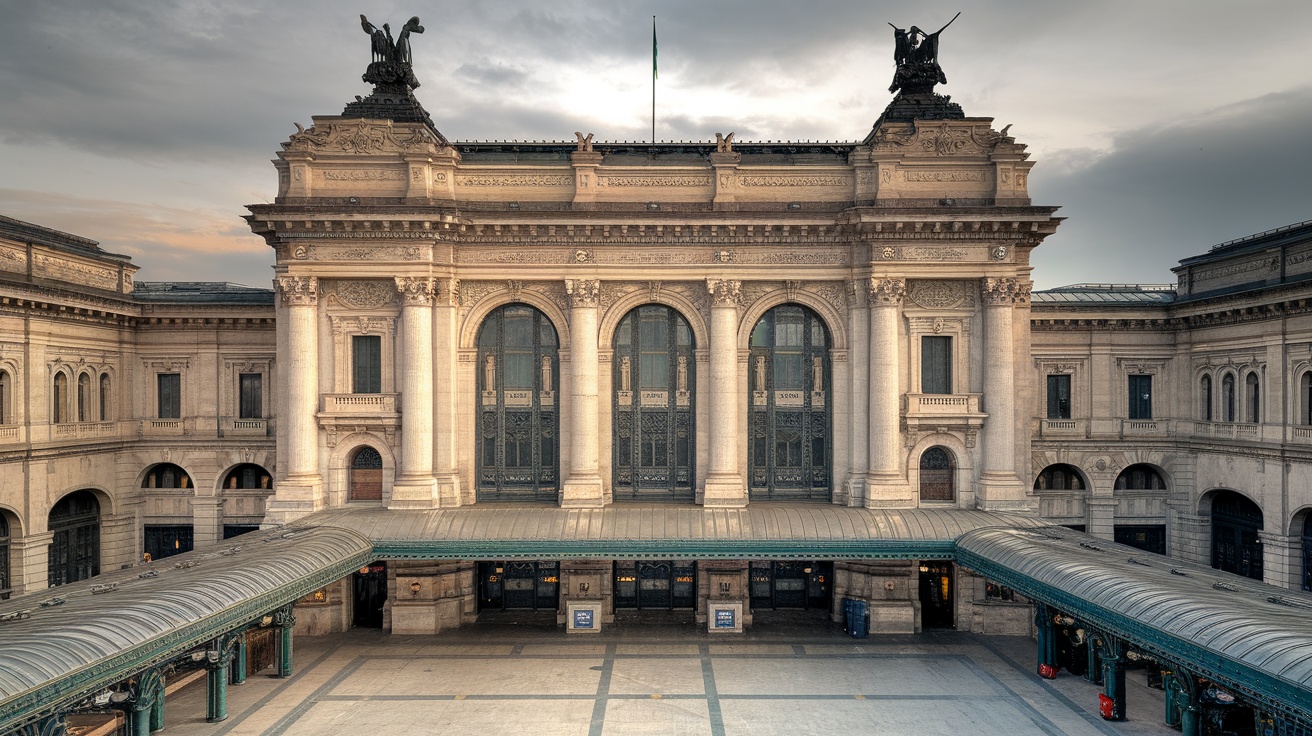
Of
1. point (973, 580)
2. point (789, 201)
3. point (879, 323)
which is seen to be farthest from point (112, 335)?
point (973, 580)

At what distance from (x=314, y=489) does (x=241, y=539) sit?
4105 mm

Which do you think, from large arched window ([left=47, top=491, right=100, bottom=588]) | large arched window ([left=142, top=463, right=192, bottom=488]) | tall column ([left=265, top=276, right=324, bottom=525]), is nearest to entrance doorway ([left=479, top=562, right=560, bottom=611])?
tall column ([left=265, top=276, right=324, bottom=525])

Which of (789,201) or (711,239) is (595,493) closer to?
(711,239)

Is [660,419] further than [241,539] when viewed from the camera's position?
Yes

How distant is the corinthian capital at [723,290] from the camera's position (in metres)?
35.2

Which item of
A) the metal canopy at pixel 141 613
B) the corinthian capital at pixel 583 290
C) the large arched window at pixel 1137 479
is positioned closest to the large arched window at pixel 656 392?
the corinthian capital at pixel 583 290

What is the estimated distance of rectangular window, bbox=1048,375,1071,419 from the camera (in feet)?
137

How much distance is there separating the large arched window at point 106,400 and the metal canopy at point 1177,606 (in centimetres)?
4128

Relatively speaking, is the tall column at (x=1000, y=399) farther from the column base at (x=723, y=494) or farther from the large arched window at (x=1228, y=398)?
the large arched window at (x=1228, y=398)

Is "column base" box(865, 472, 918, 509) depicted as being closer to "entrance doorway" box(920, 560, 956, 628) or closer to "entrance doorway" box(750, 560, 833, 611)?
"entrance doorway" box(920, 560, 956, 628)

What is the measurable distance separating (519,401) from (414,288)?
6.87 m

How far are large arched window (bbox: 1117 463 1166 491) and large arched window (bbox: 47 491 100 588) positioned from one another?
52.5 metres

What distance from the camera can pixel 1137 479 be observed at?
41.4 meters

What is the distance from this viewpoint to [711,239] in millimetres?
35188
